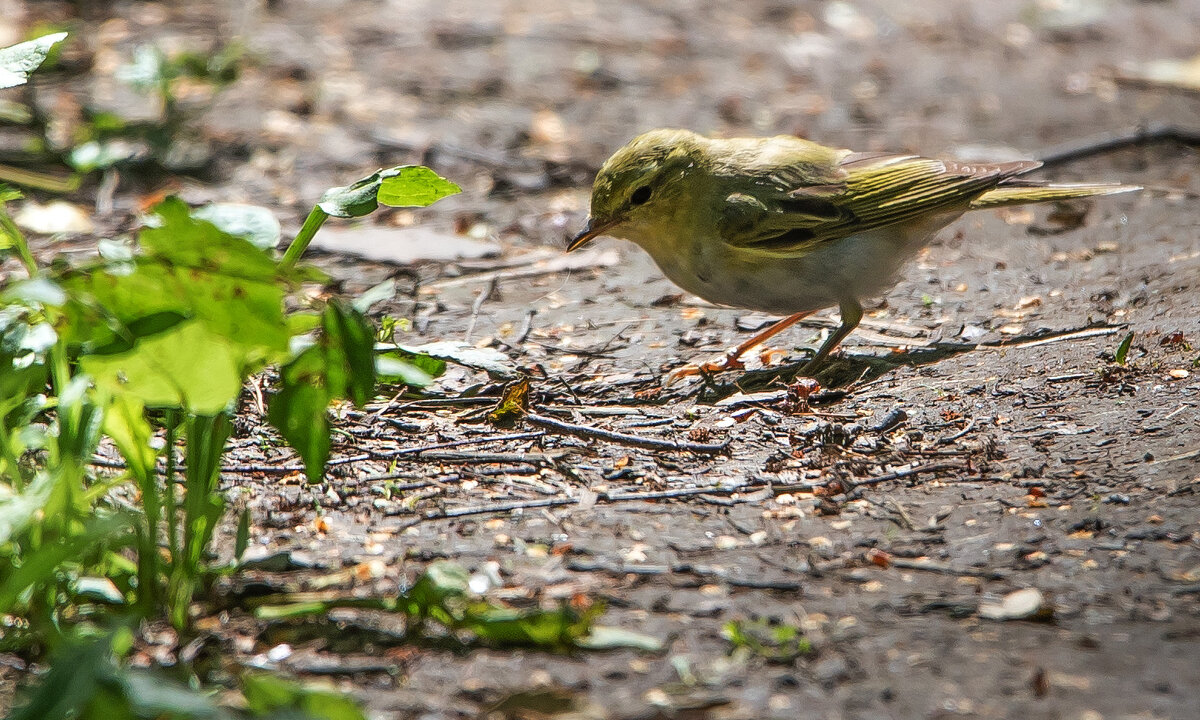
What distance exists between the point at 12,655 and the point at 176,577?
1.53ft

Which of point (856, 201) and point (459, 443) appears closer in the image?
point (459, 443)

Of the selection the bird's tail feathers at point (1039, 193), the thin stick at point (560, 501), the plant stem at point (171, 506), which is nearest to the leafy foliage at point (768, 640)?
the thin stick at point (560, 501)

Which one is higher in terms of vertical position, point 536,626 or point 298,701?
point 298,701

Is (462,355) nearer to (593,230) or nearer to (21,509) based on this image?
(21,509)

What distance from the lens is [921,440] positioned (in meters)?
3.90

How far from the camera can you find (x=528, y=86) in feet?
27.2

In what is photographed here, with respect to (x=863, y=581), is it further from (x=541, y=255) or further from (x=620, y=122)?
(x=620, y=122)

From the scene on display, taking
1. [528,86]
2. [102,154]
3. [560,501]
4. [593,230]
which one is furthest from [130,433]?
[528,86]

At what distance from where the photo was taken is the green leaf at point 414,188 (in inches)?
124

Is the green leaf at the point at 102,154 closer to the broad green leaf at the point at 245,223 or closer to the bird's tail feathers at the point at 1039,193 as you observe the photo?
the broad green leaf at the point at 245,223

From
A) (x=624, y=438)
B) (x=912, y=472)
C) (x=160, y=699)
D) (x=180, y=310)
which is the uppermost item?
(x=180, y=310)

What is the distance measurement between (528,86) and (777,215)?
3898mm

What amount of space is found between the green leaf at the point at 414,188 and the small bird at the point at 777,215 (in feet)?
5.54

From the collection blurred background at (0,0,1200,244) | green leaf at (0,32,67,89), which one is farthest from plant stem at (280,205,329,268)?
blurred background at (0,0,1200,244)
